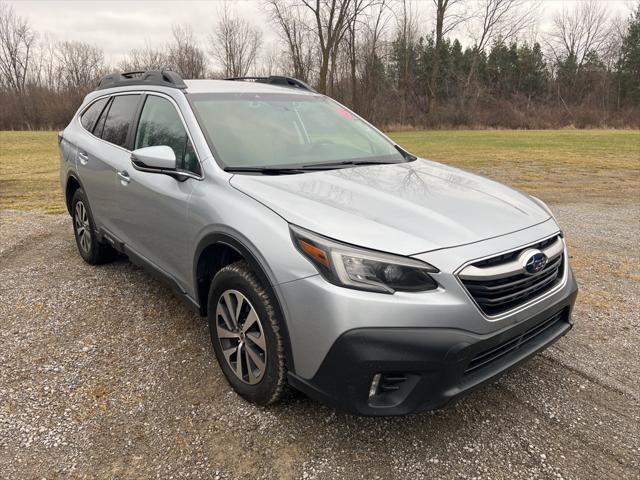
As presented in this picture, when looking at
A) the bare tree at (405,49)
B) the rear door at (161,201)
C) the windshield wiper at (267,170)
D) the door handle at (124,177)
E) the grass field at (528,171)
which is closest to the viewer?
the windshield wiper at (267,170)

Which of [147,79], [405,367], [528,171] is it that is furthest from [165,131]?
[528,171]

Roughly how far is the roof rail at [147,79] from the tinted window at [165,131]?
0.44 feet

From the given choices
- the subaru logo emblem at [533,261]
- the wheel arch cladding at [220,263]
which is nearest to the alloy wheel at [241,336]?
the wheel arch cladding at [220,263]

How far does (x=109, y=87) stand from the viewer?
451 cm

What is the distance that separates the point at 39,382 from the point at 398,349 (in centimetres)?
230

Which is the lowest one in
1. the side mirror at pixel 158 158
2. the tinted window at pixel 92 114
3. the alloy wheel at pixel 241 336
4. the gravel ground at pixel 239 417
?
the gravel ground at pixel 239 417

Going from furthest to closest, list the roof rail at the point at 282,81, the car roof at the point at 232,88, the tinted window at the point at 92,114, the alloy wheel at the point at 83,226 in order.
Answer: the alloy wheel at the point at 83,226
the tinted window at the point at 92,114
the roof rail at the point at 282,81
the car roof at the point at 232,88

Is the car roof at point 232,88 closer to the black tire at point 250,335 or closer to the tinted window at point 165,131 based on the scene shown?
the tinted window at point 165,131

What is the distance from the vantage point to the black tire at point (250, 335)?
91.0 inches

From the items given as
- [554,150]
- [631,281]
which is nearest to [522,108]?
[554,150]

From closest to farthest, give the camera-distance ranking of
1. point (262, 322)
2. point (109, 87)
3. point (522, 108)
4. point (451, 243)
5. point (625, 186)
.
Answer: point (451, 243)
point (262, 322)
point (109, 87)
point (625, 186)
point (522, 108)

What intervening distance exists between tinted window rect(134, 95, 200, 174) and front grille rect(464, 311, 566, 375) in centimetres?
187

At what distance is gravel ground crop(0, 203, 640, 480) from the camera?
2.28 meters

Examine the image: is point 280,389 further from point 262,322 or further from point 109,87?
point 109,87
